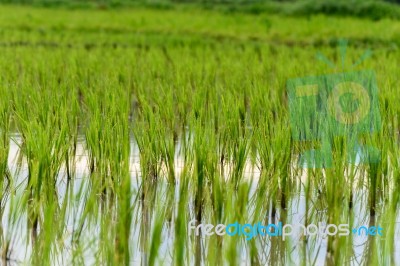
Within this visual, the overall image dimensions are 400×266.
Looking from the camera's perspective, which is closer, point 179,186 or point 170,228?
point 170,228

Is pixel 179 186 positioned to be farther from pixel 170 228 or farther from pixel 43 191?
pixel 43 191

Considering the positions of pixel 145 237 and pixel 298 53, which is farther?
pixel 298 53

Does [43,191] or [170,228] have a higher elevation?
[43,191]

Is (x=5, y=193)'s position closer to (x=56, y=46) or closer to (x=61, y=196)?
(x=61, y=196)

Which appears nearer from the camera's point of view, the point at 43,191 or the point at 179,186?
the point at 43,191

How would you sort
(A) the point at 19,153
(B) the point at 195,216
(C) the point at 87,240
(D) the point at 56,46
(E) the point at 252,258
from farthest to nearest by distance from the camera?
(D) the point at 56,46, (A) the point at 19,153, (B) the point at 195,216, (C) the point at 87,240, (E) the point at 252,258

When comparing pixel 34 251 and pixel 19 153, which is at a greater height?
pixel 19 153

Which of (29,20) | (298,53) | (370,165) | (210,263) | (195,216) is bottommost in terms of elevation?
(210,263)

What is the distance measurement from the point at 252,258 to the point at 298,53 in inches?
246

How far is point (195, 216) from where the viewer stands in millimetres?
3244

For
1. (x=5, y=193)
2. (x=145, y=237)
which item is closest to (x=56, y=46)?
(x=5, y=193)

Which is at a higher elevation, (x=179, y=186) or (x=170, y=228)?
(x=179, y=186)

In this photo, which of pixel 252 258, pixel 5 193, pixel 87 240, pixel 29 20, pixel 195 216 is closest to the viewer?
pixel 252 258

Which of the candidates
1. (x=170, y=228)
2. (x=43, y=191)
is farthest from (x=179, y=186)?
(x=43, y=191)
